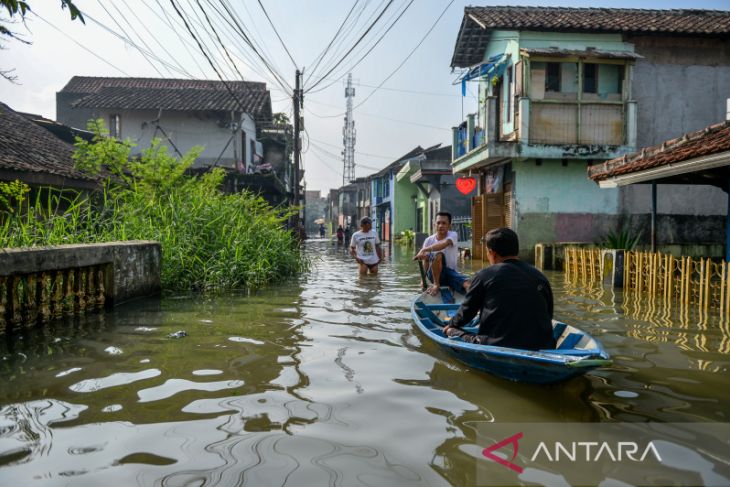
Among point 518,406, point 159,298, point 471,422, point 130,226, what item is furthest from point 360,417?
point 130,226

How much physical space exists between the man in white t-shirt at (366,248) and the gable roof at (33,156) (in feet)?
21.1

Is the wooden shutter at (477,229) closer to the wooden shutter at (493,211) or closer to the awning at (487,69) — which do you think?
the wooden shutter at (493,211)

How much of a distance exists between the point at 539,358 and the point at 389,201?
38619 mm

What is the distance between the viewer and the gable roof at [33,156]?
1076 cm

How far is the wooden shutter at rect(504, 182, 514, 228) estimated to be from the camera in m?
18.0

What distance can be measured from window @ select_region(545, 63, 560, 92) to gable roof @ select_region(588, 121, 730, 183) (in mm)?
5747

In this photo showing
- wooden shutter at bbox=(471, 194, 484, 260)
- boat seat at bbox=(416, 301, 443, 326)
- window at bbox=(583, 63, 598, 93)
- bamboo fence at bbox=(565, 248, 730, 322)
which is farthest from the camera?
wooden shutter at bbox=(471, 194, 484, 260)

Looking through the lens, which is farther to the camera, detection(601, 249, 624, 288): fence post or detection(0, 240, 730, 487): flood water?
detection(601, 249, 624, 288): fence post

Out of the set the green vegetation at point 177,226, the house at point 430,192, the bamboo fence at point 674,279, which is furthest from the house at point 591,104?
the green vegetation at point 177,226

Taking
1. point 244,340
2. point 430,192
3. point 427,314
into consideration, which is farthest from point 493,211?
point 244,340

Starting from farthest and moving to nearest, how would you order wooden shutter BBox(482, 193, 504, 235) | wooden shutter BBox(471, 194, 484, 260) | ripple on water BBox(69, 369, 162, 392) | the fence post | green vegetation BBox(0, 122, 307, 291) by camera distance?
wooden shutter BBox(471, 194, 484, 260), wooden shutter BBox(482, 193, 504, 235), the fence post, green vegetation BBox(0, 122, 307, 291), ripple on water BBox(69, 369, 162, 392)

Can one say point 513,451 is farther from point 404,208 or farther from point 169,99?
point 404,208

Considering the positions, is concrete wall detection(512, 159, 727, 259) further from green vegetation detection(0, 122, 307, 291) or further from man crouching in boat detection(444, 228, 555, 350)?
man crouching in boat detection(444, 228, 555, 350)

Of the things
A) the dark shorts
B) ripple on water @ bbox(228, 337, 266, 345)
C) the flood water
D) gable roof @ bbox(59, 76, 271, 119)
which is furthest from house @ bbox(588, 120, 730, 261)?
gable roof @ bbox(59, 76, 271, 119)
